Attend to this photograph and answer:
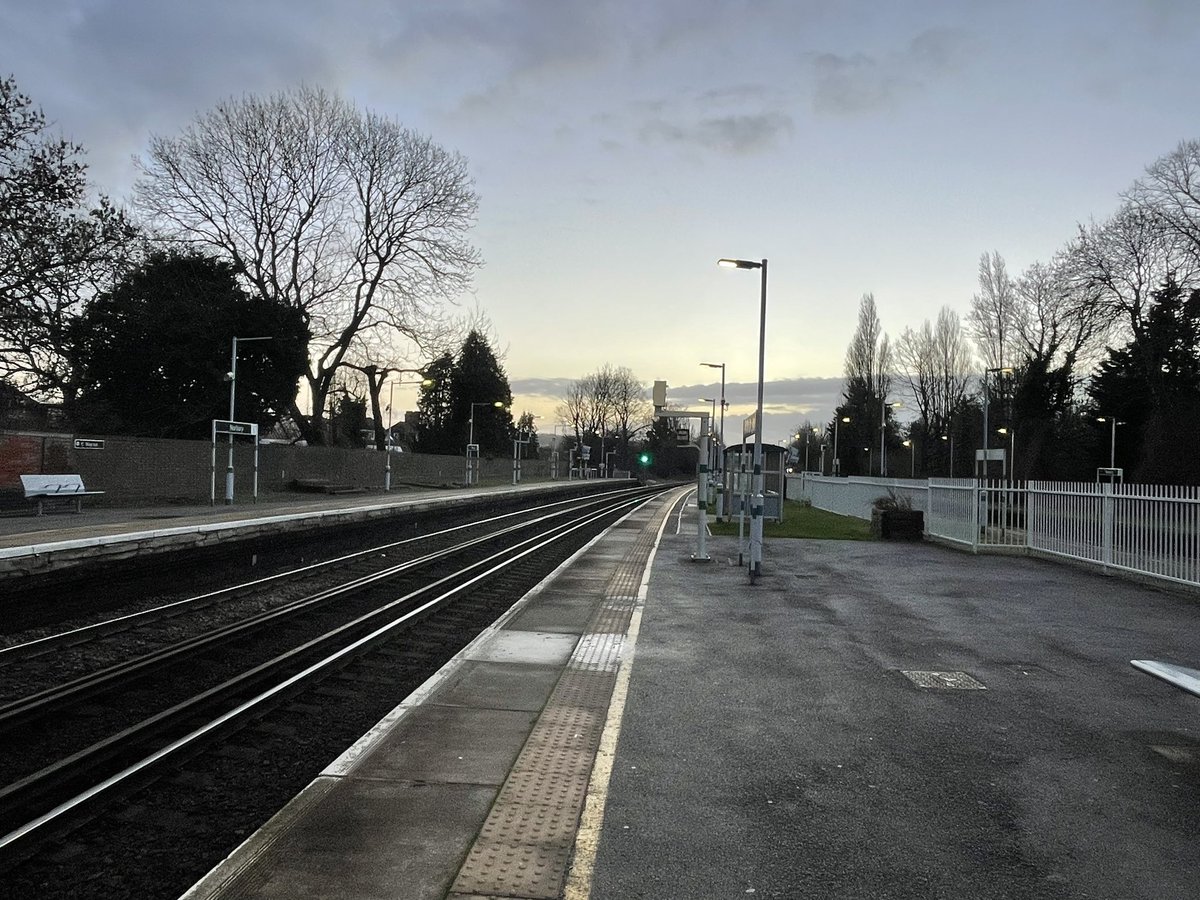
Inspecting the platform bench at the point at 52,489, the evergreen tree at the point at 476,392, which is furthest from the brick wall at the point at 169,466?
the evergreen tree at the point at 476,392

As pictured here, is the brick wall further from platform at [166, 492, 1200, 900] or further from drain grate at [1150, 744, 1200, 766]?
drain grate at [1150, 744, 1200, 766]

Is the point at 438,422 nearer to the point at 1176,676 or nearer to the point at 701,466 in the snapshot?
the point at 701,466

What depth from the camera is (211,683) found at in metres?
8.08

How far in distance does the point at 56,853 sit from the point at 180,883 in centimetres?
80

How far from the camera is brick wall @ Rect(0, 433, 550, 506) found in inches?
1007

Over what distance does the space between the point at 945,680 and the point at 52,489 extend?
24634 millimetres

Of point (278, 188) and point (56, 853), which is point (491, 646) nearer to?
point (56, 853)

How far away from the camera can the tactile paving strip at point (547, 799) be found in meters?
3.67

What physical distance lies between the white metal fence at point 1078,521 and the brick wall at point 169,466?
2464 centimetres

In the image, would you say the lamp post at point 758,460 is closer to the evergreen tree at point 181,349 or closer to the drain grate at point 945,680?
the drain grate at point 945,680

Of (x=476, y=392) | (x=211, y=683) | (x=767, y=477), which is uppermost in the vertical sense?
(x=476, y=392)

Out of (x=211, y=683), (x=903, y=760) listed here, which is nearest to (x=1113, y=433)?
(x=903, y=760)

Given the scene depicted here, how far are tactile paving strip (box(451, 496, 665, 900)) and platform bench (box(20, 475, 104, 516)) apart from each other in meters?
21.3

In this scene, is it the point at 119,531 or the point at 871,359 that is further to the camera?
the point at 871,359
